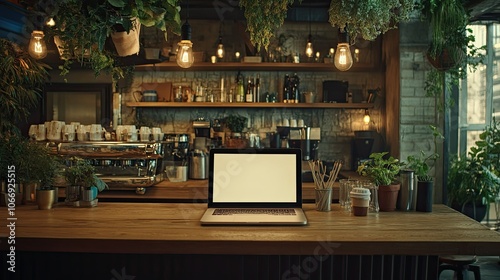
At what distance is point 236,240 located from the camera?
1.81 metres

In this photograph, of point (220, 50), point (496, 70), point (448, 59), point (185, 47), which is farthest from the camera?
point (496, 70)

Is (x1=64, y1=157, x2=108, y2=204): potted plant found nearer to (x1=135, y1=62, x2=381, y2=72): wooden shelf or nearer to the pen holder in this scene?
the pen holder

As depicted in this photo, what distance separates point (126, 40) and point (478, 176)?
4.21 meters

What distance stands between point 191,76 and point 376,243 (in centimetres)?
416

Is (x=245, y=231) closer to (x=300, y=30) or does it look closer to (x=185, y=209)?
(x=185, y=209)

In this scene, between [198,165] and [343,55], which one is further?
[198,165]

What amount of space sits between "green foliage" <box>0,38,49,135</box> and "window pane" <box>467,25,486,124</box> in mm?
5276

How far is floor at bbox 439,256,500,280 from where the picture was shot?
13.8 feet

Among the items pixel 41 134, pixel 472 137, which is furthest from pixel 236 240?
pixel 472 137

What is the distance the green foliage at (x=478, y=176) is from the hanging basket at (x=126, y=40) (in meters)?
4.01

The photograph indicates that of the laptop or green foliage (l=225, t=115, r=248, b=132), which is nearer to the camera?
the laptop

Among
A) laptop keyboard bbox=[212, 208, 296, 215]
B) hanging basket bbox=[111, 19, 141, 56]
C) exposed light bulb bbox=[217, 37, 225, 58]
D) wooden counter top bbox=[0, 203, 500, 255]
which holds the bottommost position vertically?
wooden counter top bbox=[0, 203, 500, 255]

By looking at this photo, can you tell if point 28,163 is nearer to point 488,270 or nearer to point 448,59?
point 448,59

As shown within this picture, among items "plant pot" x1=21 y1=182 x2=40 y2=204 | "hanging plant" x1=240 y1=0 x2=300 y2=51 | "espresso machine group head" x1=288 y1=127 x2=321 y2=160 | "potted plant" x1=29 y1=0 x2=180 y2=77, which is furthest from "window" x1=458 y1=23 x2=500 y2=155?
"plant pot" x1=21 y1=182 x2=40 y2=204
